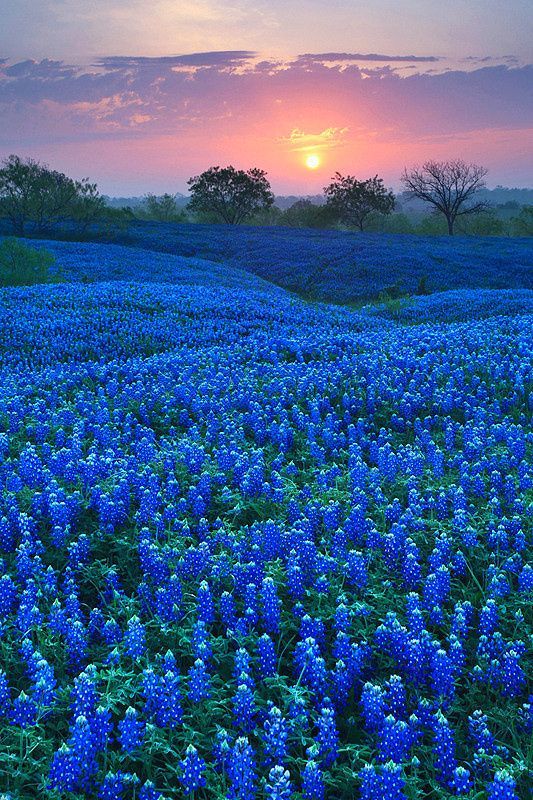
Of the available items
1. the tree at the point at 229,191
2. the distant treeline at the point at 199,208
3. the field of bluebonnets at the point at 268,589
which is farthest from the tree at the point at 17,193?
the field of bluebonnets at the point at 268,589

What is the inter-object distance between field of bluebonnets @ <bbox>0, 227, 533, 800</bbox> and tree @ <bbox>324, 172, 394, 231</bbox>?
6639cm

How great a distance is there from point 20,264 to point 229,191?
166 ft

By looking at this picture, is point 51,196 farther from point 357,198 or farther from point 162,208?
point 162,208

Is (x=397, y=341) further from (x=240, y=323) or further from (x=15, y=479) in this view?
(x=15, y=479)

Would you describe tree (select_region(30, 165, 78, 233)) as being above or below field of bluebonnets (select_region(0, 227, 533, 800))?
above

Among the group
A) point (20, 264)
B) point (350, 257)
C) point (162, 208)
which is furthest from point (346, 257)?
point (162, 208)

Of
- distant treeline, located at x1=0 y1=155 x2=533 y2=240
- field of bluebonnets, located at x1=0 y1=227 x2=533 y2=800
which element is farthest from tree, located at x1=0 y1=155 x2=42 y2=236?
field of bluebonnets, located at x1=0 y1=227 x2=533 y2=800

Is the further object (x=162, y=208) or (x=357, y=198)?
(x=162, y=208)

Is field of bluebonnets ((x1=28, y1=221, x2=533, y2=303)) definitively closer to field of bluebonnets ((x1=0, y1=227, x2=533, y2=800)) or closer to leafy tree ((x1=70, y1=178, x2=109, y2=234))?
leafy tree ((x1=70, y1=178, x2=109, y2=234))

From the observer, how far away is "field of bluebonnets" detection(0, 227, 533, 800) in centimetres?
342

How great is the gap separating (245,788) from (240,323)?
13.8 meters

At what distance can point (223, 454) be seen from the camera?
6.68m

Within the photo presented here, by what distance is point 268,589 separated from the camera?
435 centimetres

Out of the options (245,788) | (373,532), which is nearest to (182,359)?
(373,532)
